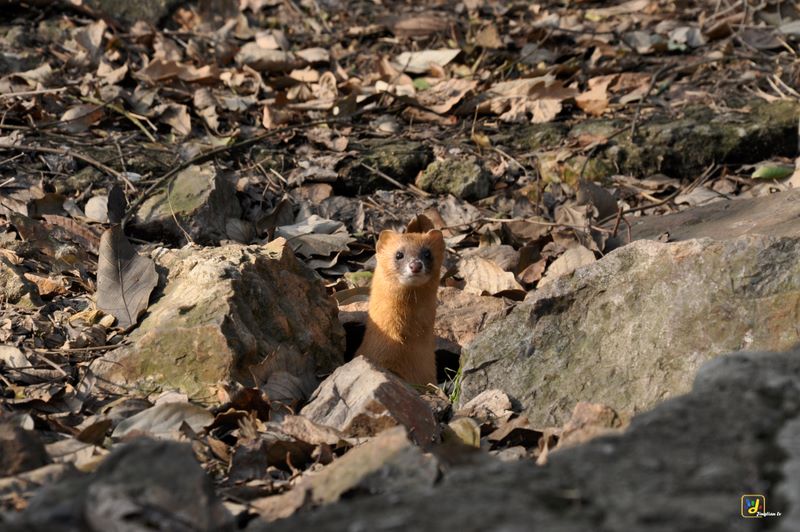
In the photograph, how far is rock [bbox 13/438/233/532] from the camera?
1837 mm

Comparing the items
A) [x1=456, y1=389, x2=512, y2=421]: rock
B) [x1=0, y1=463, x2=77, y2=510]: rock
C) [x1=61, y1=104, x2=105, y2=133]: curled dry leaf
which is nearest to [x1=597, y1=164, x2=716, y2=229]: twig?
[x1=456, y1=389, x2=512, y2=421]: rock

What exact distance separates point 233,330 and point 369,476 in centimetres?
171

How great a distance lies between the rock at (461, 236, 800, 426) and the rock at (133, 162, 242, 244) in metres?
1.95

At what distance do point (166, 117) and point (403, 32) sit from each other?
2385 millimetres

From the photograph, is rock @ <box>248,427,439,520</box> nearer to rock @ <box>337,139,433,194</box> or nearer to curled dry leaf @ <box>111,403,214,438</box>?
curled dry leaf @ <box>111,403,214,438</box>

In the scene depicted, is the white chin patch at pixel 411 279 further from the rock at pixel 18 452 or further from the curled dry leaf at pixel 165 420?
the rock at pixel 18 452

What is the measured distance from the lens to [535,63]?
776 centimetres

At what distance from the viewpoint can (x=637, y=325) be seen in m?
3.84

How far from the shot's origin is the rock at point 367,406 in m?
3.32

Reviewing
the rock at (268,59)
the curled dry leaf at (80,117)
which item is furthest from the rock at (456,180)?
the curled dry leaf at (80,117)

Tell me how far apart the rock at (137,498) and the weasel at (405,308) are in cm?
317

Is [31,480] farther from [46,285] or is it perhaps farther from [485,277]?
[485,277]

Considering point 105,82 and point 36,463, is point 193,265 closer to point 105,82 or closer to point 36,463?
point 36,463

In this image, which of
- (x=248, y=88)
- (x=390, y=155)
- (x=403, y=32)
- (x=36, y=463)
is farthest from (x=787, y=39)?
(x=36, y=463)
